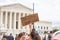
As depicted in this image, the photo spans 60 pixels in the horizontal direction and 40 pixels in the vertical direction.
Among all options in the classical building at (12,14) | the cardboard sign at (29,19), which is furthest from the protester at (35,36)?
the classical building at (12,14)

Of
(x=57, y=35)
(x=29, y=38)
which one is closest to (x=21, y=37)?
(x=29, y=38)

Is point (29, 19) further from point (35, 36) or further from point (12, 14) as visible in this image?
point (12, 14)

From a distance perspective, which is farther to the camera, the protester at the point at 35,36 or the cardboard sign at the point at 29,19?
the cardboard sign at the point at 29,19

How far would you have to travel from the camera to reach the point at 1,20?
132ft

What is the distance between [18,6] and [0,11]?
2.98 meters

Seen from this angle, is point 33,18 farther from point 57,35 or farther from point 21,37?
point 57,35

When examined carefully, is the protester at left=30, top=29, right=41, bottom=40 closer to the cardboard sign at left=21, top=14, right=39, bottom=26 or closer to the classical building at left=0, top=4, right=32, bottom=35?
the cardboard sign at left=21, top=14, right=39, bottom=26

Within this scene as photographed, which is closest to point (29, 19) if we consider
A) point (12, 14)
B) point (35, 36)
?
point (35, 36)

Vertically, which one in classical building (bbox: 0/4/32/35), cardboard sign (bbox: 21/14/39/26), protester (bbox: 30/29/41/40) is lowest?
classical building (bbox: 0/4/32/35)

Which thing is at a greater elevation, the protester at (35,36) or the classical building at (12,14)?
the protester at (35,36)

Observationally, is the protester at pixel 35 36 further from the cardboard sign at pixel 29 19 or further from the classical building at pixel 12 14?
the classical building at pixel 12 14

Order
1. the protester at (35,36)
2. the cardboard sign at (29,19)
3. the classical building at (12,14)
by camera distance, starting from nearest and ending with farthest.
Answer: the protester at (35,36) → the cardboard sign at (29,19) → the classical building at (12,14)

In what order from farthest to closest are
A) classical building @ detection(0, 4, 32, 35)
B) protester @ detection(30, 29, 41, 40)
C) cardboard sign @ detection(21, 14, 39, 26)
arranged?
classical building @ detection(0, 4, 32, 35) → cardboard sign @ detection(21, 14, 39, 26) → protester @ detection(30, 29, 41, 40)

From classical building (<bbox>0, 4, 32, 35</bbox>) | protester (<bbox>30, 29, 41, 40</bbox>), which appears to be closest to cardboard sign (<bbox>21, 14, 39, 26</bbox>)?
protester (<bbox>30, 29, 41, 40</bbox>)
